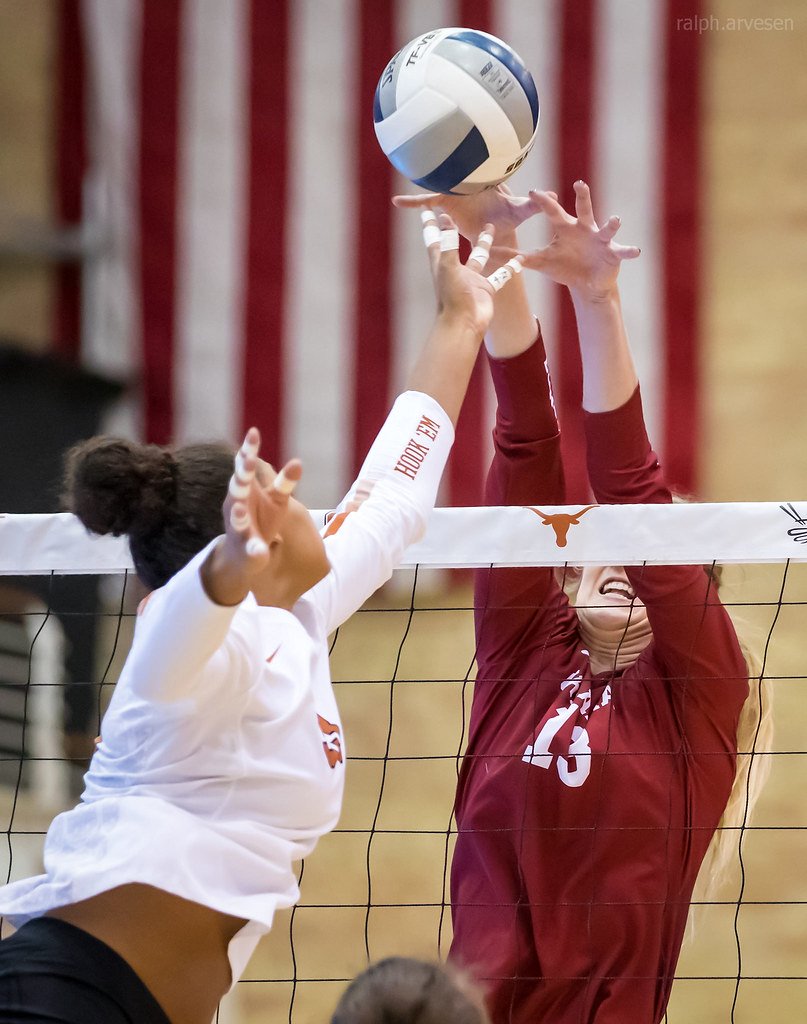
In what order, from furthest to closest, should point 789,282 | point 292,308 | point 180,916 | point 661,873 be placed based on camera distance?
point 292,308, point 789,282, point 661,873, point 180,916

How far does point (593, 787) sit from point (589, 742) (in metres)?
0.08

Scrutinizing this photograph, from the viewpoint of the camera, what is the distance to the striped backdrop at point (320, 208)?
4.61 m

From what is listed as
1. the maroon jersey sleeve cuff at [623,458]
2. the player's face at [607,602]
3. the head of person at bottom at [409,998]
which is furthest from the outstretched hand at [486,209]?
the head of person at bottom at [409,998]

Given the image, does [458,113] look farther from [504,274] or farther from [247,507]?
[247,507]

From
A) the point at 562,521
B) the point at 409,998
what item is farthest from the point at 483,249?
the point at 409,998

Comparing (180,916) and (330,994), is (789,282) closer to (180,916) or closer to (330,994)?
(330,994)

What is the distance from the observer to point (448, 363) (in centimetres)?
186

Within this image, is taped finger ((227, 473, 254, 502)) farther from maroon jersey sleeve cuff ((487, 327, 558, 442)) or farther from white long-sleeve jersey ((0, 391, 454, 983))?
maroon jersey sleeve cuff ((487, 327, 558, 442))

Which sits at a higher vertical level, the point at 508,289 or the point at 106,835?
the point at 508,289

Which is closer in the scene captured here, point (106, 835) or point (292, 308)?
point (106, 835)

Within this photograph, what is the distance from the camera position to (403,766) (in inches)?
184

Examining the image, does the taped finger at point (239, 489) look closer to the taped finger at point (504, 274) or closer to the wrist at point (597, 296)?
the taped finger at point (504, 274)

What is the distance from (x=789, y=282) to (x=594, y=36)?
3.69 feet

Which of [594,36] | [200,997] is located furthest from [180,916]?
[594,36]
